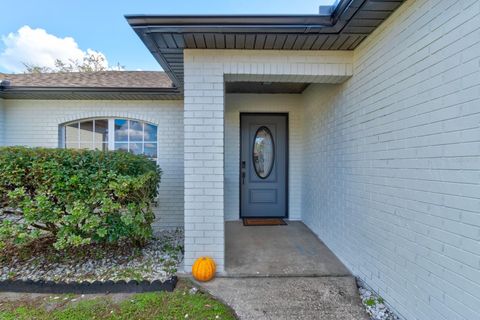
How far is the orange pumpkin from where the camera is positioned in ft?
8.86

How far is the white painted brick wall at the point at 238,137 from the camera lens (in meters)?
5.04

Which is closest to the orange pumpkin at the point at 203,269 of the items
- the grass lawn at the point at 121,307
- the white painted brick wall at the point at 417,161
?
the grass lawn at the point at 121,307

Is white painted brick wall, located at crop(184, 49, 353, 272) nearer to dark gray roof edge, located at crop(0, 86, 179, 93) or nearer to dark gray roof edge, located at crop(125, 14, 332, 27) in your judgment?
dark gray roof edge, located at crop(125, 14, 332, 27)

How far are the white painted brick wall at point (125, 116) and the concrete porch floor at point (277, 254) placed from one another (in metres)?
1.34

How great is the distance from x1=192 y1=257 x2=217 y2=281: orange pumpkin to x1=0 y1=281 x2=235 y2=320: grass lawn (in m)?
0.19

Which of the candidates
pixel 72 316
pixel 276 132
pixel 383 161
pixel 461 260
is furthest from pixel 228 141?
pixel 461 260

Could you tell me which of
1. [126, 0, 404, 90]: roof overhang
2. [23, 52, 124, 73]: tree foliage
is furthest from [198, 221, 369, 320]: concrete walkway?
[23, 52, 124, 73]: tree foliage

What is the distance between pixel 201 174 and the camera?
2865 mm

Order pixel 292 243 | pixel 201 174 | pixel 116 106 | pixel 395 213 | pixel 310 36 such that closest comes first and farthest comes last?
pixel 395 213 < pixel 310 36 < pixel 201 174 < pixel 292 243 < pixel 116 106

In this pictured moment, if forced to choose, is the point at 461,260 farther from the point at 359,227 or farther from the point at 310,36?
the point at 310,36

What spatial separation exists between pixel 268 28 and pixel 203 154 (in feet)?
4.97

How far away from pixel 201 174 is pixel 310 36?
1950 mm

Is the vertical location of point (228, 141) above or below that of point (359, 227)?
above

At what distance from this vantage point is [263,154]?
17.1ft
